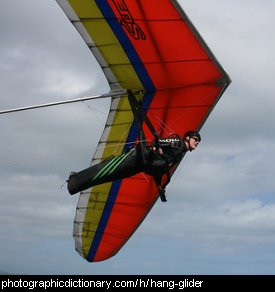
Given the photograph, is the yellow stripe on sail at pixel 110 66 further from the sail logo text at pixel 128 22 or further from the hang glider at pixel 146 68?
the sail logo text at pixel 128 22

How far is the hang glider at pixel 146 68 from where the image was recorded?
10.3 metres

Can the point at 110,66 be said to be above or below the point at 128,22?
below

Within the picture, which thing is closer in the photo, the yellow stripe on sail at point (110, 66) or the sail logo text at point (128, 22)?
the sail logo text at point (128, 22)

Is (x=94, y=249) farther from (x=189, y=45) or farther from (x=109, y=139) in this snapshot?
(x=189, y=45)

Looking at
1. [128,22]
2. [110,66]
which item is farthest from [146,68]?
[128,22]

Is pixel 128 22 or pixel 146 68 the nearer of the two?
pixel 128 22

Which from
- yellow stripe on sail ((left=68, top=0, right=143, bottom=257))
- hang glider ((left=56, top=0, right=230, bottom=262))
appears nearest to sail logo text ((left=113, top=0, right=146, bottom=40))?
hang glider ((left=56, top=0, right=230, bottom=262))

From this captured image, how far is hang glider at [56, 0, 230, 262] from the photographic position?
33.9 ft

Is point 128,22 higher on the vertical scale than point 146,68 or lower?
higher

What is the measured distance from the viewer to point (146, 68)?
11.5 meters

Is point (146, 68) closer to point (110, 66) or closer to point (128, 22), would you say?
point (110, 66)

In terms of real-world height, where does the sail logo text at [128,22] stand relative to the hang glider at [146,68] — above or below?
above

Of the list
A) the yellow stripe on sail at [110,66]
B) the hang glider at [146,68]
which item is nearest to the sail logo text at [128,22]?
the hang glider at [146,68]
